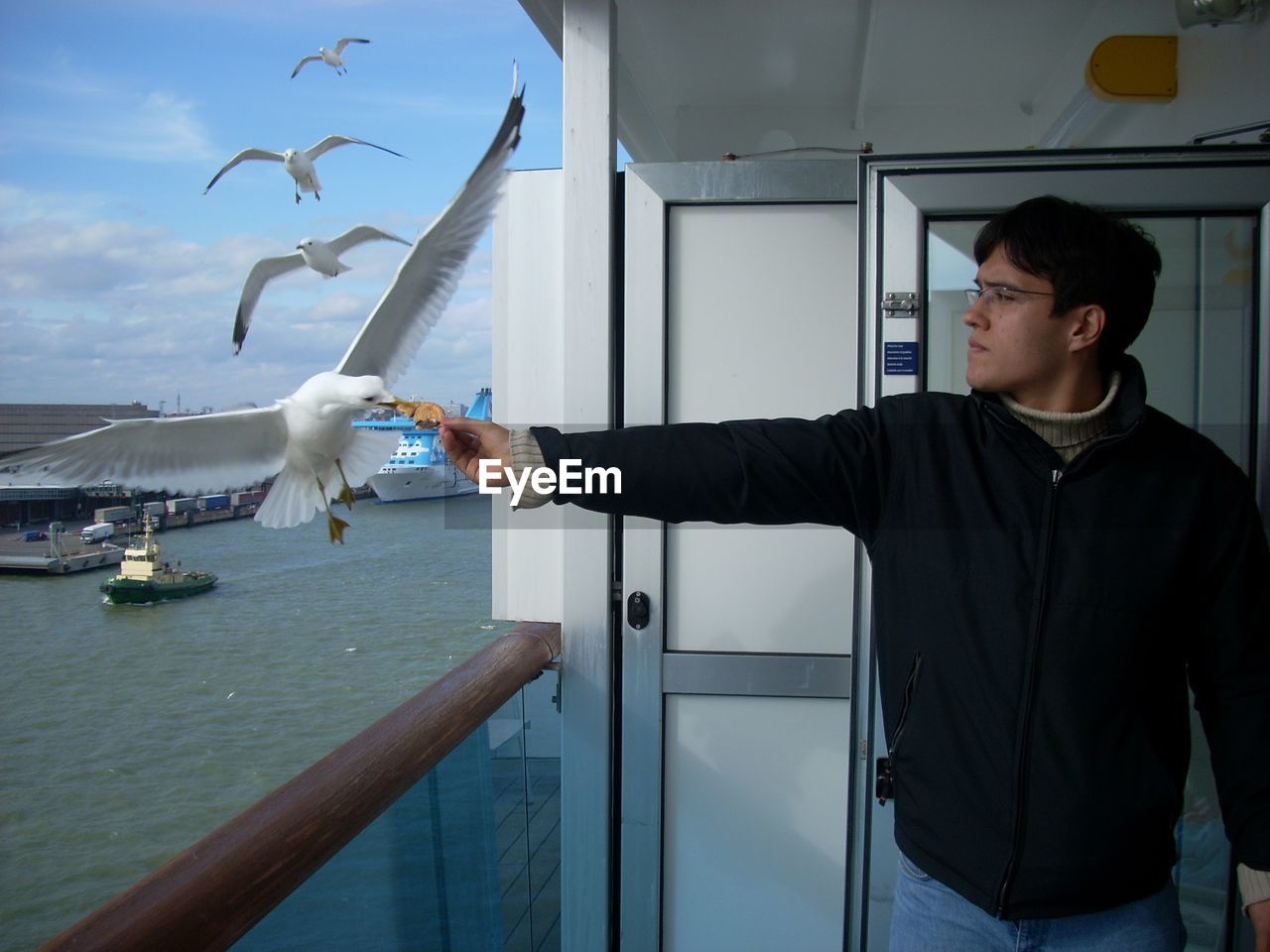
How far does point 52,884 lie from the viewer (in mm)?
12406

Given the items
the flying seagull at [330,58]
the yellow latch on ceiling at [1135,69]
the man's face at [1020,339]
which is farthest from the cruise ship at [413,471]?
the yellow latch on ceiling at [1135,69]

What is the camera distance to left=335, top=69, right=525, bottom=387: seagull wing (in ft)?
6.40

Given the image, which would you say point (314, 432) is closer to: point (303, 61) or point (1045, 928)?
point (1045, 928)

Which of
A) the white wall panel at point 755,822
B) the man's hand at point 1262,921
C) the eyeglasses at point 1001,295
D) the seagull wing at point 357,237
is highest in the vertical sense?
the seagull wing at point 357,237

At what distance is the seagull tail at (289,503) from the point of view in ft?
7.35

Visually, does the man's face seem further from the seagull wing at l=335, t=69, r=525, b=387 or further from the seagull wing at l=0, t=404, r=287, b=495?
the seagull wing at l=0, t=404, r=287, b=495

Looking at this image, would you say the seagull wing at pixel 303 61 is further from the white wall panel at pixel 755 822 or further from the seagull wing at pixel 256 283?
the white wall panel at pixel 755 822

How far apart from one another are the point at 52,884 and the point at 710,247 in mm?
14885

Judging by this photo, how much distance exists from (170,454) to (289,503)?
0.32 metres

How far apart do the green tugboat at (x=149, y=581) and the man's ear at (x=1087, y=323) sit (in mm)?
5579

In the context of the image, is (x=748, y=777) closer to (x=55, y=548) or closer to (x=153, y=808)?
(x=55, y=548)

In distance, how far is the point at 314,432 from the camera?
1.93 m

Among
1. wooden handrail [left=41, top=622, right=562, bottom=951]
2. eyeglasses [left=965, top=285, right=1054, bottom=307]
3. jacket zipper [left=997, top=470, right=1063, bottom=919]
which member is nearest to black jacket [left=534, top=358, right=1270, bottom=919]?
jacket zipper [left=997, top=470, right=1063, bottom=919]

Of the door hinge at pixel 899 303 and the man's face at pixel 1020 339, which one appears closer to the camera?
the man's face at pixel 1020 339
